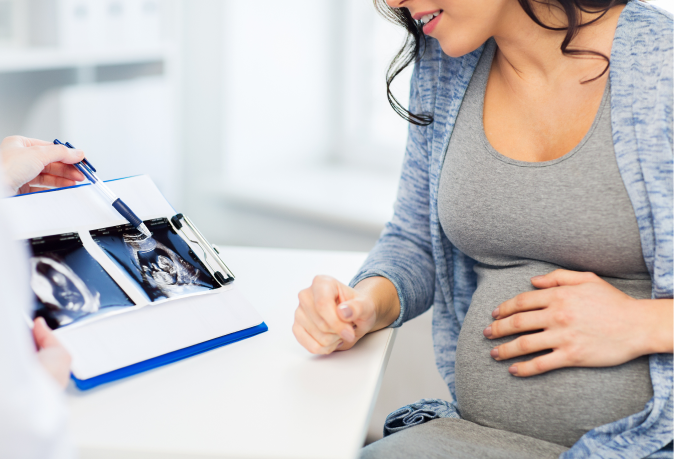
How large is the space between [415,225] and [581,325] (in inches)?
13.6

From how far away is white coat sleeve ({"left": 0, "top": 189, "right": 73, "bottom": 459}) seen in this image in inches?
16.7

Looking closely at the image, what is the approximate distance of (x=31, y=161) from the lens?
0.81 m

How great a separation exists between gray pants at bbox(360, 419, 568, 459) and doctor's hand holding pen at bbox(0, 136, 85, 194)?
546 millimetres

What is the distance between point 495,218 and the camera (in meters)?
0.84

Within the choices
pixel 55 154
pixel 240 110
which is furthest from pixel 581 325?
pixel 240 110

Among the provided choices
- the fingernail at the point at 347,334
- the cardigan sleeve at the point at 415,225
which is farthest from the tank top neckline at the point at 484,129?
the fingernail at the point at 347,334

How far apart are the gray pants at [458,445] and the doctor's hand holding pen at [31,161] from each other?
0.55 meters

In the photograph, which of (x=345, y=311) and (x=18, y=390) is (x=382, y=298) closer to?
(x=345, y=311)

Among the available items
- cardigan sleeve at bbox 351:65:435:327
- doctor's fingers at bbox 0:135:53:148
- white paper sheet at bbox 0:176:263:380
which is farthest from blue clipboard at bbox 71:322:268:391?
doctor's fingers at bbox 0:135:53:148

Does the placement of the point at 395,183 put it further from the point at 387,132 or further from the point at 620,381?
the point at 620,381

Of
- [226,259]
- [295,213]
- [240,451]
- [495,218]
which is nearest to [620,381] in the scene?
[495,218]

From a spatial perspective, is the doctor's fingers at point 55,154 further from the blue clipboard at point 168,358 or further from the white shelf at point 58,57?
the white shelf at point 58,57

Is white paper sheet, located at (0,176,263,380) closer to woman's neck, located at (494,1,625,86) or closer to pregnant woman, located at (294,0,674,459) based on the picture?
pregnant woman, located at (294,0,674,459)

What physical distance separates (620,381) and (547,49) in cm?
45
